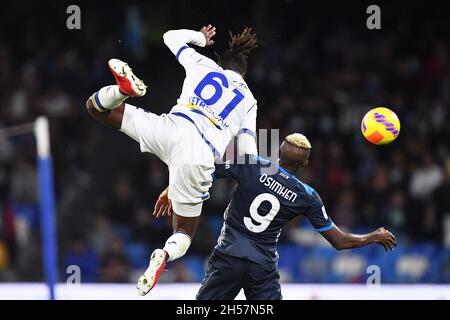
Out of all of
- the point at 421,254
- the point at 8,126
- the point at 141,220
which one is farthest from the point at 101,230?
the point at 421,254

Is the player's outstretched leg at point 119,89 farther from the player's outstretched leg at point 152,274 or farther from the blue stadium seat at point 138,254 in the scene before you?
the blue stadium seat at point 138,254

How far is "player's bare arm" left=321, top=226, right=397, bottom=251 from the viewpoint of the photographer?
280 inches

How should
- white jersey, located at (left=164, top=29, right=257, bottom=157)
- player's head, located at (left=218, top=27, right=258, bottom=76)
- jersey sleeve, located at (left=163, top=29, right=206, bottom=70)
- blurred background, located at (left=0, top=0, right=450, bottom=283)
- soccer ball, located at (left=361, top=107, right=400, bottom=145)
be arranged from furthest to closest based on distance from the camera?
blurred background, located at (left=0, top=0, right=450, bottom=283) → soccer ball, located at (left=361, top=107, right=400, bottom=145) → player's head, located at (left=218, top=27, right=258, bottom=76) → jersey sleeve, located at (left=163, top=29, right=206, bottom=70) → white jersey, located at (left=164, top=29, right=257, bottom=157)

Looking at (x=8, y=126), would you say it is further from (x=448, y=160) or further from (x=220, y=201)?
(x=448, y=160)

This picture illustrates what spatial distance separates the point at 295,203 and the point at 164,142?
1.19m

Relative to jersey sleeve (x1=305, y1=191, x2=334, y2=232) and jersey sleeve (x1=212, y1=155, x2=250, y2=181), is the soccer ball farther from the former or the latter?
jersey sleeve (x1=212, y1=155, x2=250, y2=181)

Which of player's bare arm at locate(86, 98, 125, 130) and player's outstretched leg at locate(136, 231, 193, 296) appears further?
player's bare arm at locate(86, 98, 125, 130)

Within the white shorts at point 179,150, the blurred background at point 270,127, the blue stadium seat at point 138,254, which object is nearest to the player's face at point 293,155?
the white shorts at point 179,150

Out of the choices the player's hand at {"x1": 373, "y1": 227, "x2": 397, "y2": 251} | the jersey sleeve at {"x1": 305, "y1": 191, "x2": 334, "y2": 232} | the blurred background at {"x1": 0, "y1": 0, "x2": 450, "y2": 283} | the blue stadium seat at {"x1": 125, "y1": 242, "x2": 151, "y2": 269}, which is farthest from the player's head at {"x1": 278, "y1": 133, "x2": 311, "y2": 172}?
the blue stadium seat at {"x1": 125, "y1": 242, "x2": 151, "y2": 269}

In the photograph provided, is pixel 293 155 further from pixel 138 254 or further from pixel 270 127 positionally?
pixel 270 127

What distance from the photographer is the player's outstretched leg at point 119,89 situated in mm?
7086

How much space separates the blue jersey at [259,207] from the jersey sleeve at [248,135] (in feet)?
0.63

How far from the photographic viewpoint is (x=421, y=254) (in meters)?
12.2

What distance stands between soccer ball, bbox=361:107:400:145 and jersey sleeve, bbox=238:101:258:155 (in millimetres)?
1147
